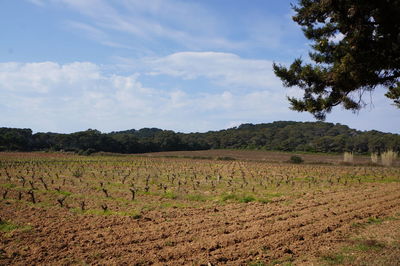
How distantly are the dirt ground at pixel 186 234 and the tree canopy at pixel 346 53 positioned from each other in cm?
340

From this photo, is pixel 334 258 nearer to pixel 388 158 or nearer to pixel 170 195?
pixel 170 195

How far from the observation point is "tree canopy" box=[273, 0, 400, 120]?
7.71 metres

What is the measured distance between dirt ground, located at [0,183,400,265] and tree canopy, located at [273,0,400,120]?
340cm

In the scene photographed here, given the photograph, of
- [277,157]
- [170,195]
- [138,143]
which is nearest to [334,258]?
[170,195]

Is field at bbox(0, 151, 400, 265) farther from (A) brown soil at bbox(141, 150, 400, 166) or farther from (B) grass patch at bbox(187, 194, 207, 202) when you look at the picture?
(A) brown soil at bbox(141, 150, 400, 166)

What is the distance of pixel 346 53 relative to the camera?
8.23m

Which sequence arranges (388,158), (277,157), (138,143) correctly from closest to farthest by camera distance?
(388,158)
(277,157)
(138,143)

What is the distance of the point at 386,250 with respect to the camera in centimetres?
654

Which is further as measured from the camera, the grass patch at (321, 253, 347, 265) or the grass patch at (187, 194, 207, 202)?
the grass patch at (187, 194, 207, 202)

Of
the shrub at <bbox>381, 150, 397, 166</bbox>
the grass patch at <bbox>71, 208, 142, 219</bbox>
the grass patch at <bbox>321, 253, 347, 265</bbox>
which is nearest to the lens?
the grass patch at <bbox>321, 253, 347, 265</bbox>

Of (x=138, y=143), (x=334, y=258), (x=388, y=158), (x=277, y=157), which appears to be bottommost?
(x=334, y=258)

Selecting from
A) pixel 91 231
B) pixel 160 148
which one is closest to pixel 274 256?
pixel 91 231

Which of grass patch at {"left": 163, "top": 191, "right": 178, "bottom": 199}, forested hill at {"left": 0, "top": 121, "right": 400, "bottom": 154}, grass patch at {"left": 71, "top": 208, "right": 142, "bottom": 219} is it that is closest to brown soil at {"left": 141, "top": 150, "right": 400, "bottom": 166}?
forested hill at {"left": 0, "top": 121, "right": 400, "bottom": 154}

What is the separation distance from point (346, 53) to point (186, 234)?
5.97 metres
